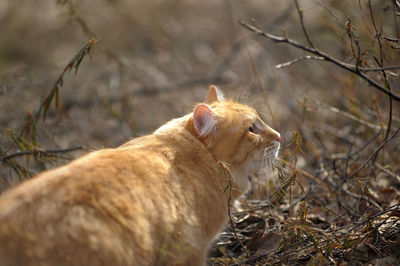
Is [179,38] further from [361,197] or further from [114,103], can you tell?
[361,197]

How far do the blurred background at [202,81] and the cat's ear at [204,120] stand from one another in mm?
550

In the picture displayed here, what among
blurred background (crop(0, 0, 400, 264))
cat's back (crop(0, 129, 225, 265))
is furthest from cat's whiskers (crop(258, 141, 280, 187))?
cat's back (crop(0, 129, 225, 265))

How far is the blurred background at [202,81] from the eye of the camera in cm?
345

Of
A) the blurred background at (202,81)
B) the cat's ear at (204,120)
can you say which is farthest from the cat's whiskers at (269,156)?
the cat's ear at (204,120)

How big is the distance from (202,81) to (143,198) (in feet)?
13.7

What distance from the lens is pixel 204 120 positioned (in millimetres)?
2684

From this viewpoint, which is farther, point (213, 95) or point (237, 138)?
point (213, 95)

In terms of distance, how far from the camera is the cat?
5.88ft

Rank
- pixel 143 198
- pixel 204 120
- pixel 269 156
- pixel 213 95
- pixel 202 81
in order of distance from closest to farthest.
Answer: pixel 143 198, pixel 204 120, pixel 269 156, pixel 213 95, pixel 202 81

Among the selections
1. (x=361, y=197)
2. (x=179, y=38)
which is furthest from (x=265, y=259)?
(x=179, y=38)

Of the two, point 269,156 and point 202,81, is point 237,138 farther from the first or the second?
point 202,81

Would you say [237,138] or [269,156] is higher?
[237,138]

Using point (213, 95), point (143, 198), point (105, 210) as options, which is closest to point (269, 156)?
point (213, 95)

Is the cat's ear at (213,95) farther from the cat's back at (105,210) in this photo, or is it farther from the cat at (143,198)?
the cat's back at (105,210)
